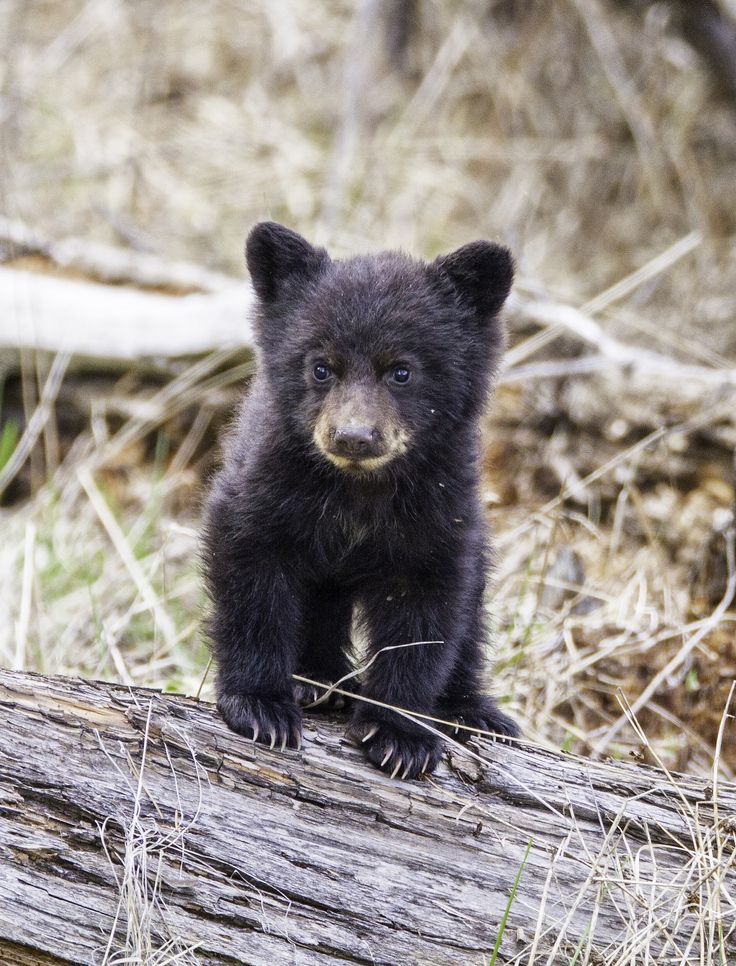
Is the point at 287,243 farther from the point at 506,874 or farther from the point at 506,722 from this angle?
the point at 506,874

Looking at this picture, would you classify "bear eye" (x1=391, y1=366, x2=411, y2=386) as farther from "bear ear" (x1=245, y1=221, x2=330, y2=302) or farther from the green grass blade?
the green grass blade

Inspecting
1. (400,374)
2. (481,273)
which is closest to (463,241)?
(481,273)

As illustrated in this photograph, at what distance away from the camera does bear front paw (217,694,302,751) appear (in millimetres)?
3342

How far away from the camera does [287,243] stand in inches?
147

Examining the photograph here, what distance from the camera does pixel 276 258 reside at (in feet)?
12.4

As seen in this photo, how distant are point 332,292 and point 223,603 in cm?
107

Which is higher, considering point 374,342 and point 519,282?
point 519,282

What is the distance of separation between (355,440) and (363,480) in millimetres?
345

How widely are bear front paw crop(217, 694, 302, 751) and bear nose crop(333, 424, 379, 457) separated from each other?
0.80m

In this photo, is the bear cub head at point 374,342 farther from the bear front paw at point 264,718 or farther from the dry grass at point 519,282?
the dry grass at point 519,282

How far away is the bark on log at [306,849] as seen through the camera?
2.92m

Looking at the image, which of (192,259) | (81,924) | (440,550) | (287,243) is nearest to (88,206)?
(192,259)

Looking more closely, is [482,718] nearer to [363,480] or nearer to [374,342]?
[363,480]

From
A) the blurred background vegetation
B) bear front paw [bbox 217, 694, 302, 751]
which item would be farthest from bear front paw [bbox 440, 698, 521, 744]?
bear front paw [bbox 217, 694, 302, 751]
